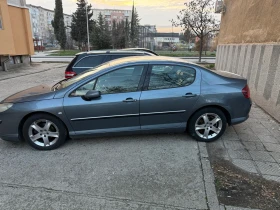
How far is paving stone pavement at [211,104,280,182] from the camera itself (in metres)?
3.04

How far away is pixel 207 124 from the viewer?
3.70 meters

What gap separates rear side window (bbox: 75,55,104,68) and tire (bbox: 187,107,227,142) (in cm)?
395

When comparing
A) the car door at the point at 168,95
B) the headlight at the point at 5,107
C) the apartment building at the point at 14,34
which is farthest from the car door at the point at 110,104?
the apartment building at the point at 14,34

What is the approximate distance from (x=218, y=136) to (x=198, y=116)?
1.80 ft

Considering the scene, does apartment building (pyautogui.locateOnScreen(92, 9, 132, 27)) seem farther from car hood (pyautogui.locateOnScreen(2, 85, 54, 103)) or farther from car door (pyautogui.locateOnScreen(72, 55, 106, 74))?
car hood (pyautogui.locateOnScreen(2, 85, 54, 103))

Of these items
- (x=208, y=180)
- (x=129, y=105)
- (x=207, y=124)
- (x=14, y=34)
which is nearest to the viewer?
(x=208, y=180)

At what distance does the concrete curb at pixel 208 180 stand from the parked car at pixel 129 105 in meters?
0.44

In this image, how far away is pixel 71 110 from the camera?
3.34m

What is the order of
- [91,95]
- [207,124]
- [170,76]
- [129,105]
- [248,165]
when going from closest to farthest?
[248,165] → [91,95] → [129,105] → [170,76] → [207,124]

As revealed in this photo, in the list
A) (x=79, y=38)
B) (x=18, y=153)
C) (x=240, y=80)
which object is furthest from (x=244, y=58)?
(x=79, y=38)

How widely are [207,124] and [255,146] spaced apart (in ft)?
2.92

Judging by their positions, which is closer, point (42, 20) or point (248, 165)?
point (248, 165)

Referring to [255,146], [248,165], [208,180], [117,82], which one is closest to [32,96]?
[117,82]

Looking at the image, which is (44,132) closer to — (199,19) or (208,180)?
(208,180)
